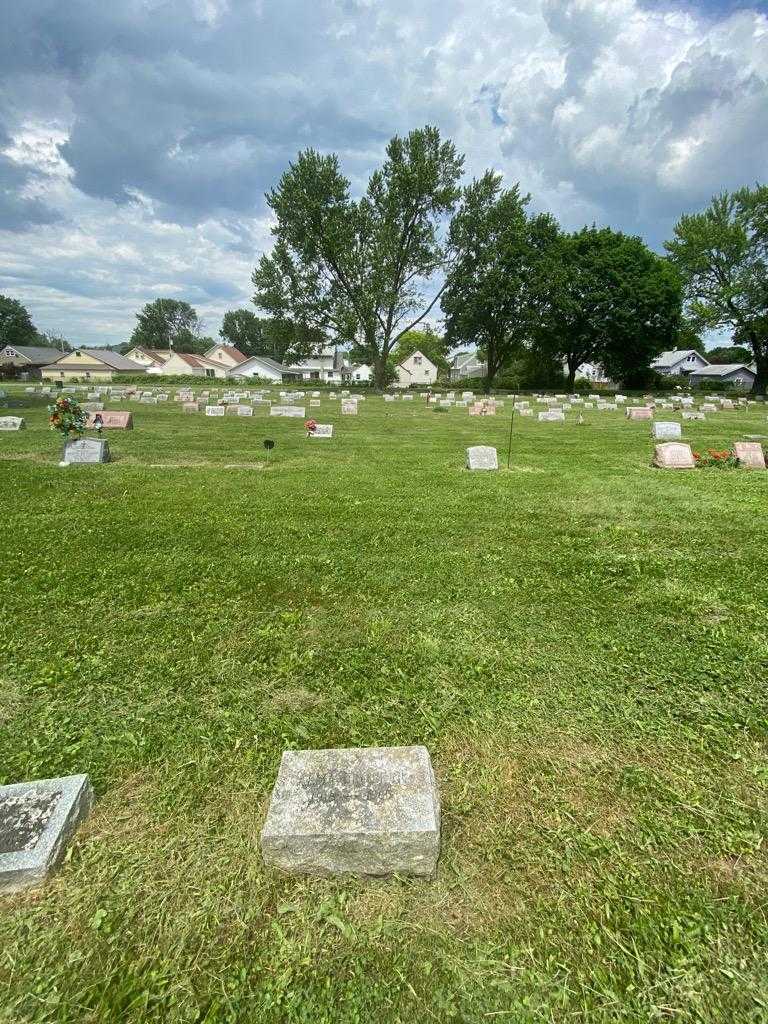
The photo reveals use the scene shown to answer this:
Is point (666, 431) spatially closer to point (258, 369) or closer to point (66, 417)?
point (66, 417)

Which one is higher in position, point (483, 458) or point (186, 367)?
point (186, 367)

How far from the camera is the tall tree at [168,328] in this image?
386ft

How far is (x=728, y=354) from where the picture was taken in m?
89.2

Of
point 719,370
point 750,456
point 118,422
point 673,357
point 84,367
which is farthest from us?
point 673,357

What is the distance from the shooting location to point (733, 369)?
70438 millimetres

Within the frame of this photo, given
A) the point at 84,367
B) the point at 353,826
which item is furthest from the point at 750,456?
the point at 84,367

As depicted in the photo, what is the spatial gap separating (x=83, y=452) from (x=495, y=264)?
142ft

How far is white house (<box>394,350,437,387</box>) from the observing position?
81438 millimetres

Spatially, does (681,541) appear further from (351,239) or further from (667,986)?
(351,239)

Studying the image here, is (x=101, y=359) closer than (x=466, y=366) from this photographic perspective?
Yes

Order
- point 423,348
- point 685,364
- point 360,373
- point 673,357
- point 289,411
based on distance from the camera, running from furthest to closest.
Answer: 1. point 423,348
2. point 360,373
3. point 673,357
4. point 685,364
5. point 289,411

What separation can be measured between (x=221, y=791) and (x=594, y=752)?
218 cm

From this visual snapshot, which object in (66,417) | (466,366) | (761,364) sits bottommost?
(66,417)

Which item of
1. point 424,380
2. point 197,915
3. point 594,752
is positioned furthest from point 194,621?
point 424,380
